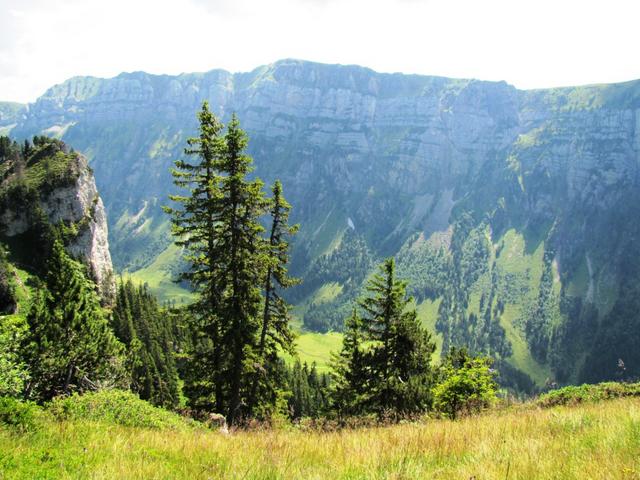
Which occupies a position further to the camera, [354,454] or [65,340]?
[65,340]

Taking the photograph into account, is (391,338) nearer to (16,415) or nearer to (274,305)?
(274,305)

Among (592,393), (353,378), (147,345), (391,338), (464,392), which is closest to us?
(464,392)

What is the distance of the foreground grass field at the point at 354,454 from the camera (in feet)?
17.5

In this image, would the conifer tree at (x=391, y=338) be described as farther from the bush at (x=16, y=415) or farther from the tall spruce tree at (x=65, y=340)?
the bush at (x=16, y=415)

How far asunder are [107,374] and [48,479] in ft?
92.3

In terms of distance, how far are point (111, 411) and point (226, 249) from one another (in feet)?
42.8

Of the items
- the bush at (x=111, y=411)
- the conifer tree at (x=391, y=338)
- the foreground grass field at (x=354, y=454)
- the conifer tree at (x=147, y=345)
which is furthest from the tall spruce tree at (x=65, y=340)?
the foreground grass field at (x=354, y=454)

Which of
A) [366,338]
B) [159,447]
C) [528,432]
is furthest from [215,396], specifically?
[528,432]

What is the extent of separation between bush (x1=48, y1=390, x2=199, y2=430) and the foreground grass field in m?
2.04

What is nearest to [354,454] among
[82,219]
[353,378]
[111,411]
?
[111,411]

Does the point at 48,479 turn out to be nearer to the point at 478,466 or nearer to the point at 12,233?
the point at 478,466

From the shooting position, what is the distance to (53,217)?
66.1 m

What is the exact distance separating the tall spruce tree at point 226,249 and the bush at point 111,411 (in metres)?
11.1

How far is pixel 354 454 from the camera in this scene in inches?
270
